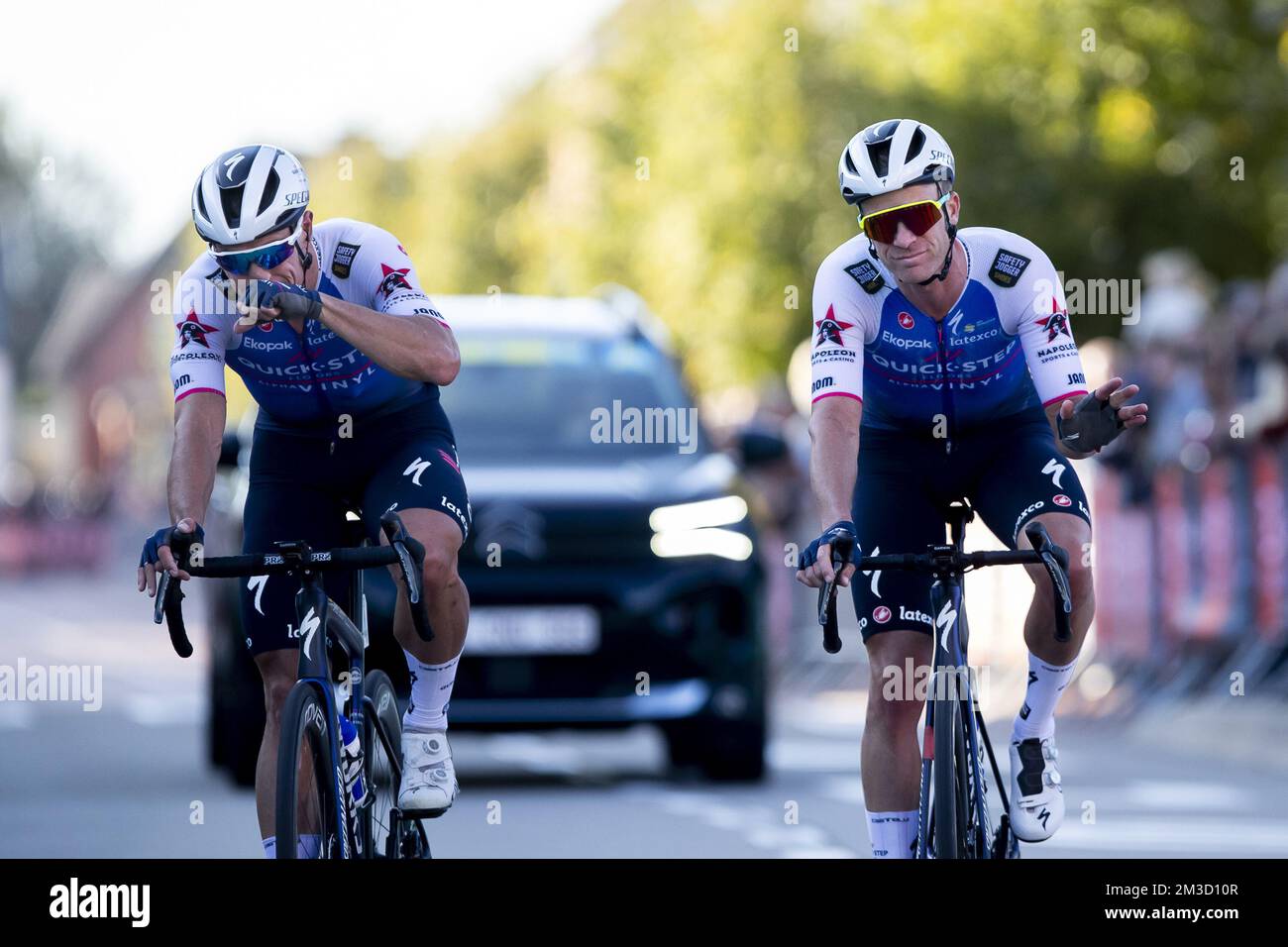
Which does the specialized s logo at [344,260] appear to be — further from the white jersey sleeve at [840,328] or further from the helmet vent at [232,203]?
the white jersey sleeve at [840,328]

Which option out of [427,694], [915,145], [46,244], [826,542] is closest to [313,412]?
[427,694]

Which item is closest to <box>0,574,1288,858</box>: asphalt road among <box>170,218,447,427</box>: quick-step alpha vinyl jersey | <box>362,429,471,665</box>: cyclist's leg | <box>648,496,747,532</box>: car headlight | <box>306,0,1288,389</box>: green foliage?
<box>648,496,747,532</box>: car headlight

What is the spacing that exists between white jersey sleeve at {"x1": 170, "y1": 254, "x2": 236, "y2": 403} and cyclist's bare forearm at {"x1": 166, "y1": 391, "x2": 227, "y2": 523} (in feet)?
0.12

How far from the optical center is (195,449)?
735 centimetres

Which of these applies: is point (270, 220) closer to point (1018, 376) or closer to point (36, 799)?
point (1018, 376)

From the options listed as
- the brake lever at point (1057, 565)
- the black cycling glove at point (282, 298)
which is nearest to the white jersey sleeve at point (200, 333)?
the black cycling glove at point (282, 298)

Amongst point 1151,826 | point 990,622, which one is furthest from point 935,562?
point 990,622

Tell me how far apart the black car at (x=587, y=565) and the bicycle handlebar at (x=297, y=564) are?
15.1 ft

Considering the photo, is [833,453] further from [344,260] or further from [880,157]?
[344,260]

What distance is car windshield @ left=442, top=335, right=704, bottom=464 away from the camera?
12.5m

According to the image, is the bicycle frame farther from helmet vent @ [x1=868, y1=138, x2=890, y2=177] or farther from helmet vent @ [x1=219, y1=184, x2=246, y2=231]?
helmet vent @ [x1=868, y1=138, x2=890, y2=177]

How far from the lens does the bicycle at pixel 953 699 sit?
6.82 metres

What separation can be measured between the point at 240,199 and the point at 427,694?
159 centimetres

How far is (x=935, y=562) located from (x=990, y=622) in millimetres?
13363
